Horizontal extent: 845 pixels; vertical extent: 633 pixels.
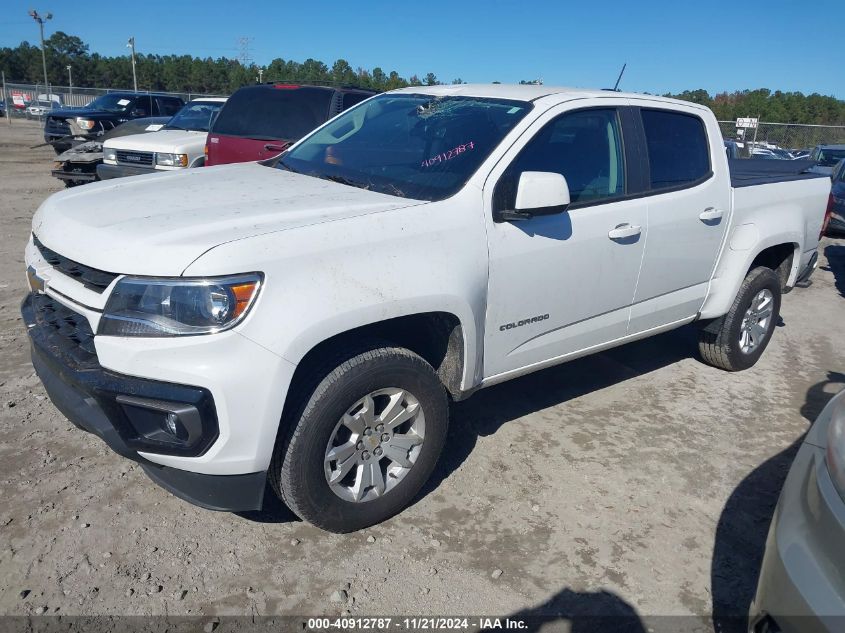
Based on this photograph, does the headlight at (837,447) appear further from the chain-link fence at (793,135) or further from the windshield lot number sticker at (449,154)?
the chain-link fence at (793,135)

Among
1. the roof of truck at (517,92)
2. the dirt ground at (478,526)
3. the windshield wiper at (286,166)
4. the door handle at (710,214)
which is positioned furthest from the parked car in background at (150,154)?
the door handle at (710,214)

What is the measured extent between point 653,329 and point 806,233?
196 cm

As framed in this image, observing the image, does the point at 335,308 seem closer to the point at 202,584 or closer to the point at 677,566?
the point at 202,584

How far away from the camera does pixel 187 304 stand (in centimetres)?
251

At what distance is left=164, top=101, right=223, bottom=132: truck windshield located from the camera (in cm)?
1059

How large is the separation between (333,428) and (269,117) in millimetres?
5824

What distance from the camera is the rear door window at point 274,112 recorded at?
7.62m

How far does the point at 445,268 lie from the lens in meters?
3.05

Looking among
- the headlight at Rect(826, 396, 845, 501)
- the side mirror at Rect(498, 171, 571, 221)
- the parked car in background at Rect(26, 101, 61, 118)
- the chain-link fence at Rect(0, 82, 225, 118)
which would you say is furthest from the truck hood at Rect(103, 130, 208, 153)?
the parked car in background at Rect(26, 101, 61, 118)

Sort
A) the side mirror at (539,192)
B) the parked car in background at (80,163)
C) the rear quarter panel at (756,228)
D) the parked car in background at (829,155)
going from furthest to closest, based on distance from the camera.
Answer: the parked car in background at (829,155) < the parked car in background at (80,163) < the rear quarter panel at (756,228) < the side mirror at (539,192)

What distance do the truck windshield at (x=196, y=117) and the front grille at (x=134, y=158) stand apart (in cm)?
149

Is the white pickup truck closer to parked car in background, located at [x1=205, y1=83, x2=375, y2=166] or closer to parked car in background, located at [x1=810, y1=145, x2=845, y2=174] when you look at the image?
parked car in background, located at [x1=205, y1=83, x2=375, y2=166]

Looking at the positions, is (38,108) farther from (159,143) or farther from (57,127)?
(159,143)

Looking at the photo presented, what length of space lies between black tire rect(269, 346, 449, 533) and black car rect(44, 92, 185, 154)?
1252 cm
